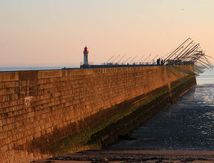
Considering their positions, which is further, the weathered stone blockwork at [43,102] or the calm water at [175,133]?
the calm water at [175,133]

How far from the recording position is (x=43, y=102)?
43.2ft

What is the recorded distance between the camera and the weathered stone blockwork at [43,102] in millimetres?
10930

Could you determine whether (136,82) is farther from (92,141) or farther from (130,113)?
(92,141)

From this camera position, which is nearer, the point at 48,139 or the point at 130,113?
the point at 48,139

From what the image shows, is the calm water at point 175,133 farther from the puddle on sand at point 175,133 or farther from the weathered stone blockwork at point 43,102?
the weathered stone blockwork at point 43,102

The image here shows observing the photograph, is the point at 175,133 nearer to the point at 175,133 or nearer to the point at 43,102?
the point at 175,133

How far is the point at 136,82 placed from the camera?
2970 cm

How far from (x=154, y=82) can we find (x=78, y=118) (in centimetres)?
2358

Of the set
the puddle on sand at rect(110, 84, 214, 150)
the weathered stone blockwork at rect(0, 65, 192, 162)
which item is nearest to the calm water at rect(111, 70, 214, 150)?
the puddle on sand at rect(110, 84, 214, 150)

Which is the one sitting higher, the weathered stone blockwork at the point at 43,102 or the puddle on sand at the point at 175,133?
the weathered stone blockwork at the point at 43,102

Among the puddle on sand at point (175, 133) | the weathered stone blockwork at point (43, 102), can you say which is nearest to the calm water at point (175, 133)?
the puddle on sand at point (175, 133)

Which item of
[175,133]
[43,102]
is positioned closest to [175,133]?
[175,133]

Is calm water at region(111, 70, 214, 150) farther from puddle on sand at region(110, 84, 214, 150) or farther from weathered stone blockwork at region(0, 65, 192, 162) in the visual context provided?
weathered stone blockwork at region(0, 65, 192, 162)

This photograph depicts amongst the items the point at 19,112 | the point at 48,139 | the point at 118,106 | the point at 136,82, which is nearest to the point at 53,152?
the point at 48,139
